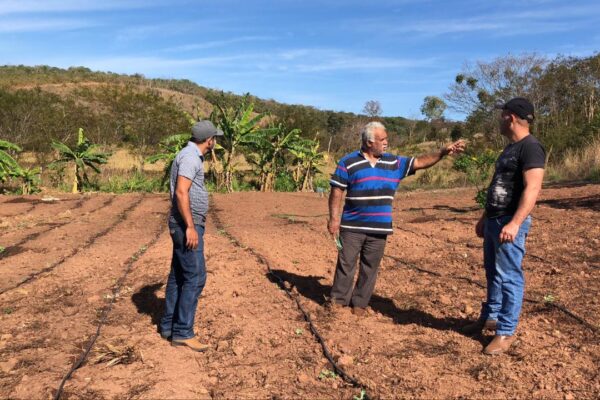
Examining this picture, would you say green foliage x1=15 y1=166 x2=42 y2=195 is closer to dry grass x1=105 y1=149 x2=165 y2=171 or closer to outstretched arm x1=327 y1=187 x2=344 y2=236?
dry grass x1=105 y1=149 x2=165 y2=171

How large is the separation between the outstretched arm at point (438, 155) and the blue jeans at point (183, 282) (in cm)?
186

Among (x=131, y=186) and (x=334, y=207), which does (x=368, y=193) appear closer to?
(x=334, y=207)

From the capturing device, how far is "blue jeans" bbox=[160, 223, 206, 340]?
12.9 ft

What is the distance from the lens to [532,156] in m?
3.41

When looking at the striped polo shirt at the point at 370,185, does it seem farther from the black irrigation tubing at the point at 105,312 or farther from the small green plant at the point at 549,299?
the black irrigation tubing at the point at 105,312

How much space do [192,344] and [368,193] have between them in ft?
6.09

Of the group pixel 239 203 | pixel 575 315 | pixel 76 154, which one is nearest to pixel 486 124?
pixel 239 203

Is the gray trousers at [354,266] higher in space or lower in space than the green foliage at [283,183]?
higher

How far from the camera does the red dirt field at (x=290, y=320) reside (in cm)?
345

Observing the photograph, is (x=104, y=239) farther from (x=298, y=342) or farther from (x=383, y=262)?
(x=298, y=342)

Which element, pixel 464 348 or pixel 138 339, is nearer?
pixel 464 348

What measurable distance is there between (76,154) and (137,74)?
169ft

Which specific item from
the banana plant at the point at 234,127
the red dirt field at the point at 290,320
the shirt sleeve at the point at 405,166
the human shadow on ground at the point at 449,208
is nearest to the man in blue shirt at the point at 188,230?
the red dirt field at the point at 290,320

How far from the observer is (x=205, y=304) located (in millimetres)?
5160
